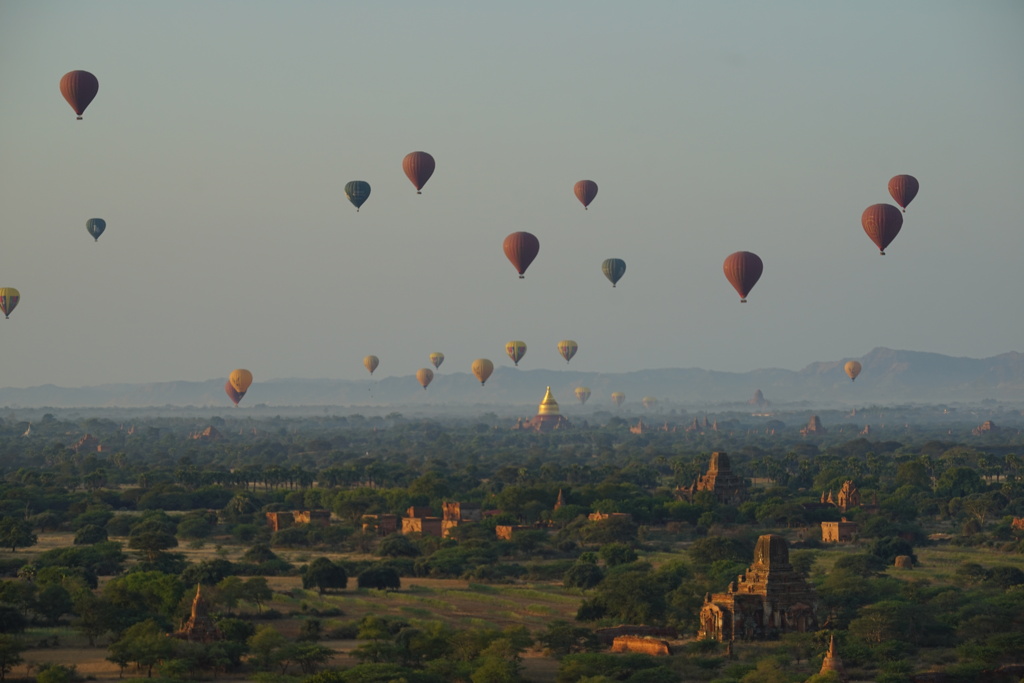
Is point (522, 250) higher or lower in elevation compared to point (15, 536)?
higher

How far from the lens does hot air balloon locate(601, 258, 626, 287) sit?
170125mm

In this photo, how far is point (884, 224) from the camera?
Result: 117 meters

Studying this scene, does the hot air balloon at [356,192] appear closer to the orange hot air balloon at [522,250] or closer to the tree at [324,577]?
the orange hot air balloon at [522,250]

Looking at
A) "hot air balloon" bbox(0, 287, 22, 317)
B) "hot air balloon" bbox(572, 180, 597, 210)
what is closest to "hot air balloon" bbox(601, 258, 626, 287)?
"hot air balloon" bbox(572, 180, 597, 210)

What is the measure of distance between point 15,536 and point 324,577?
26146mm

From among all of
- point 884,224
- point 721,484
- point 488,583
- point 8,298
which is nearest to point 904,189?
point 884,224

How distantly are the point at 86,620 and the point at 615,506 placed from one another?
2149 inches

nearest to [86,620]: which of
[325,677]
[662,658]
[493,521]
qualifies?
[325,677]

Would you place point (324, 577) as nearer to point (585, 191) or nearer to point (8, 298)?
point (585, 191)

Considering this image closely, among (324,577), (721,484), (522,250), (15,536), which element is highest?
(522,250)

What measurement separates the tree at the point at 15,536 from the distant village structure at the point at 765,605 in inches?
1872

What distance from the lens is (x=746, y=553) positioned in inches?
3622

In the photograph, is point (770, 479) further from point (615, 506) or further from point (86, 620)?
point (86, 620)

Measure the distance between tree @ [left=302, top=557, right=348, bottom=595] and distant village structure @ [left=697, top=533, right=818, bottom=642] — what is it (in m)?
21.3
